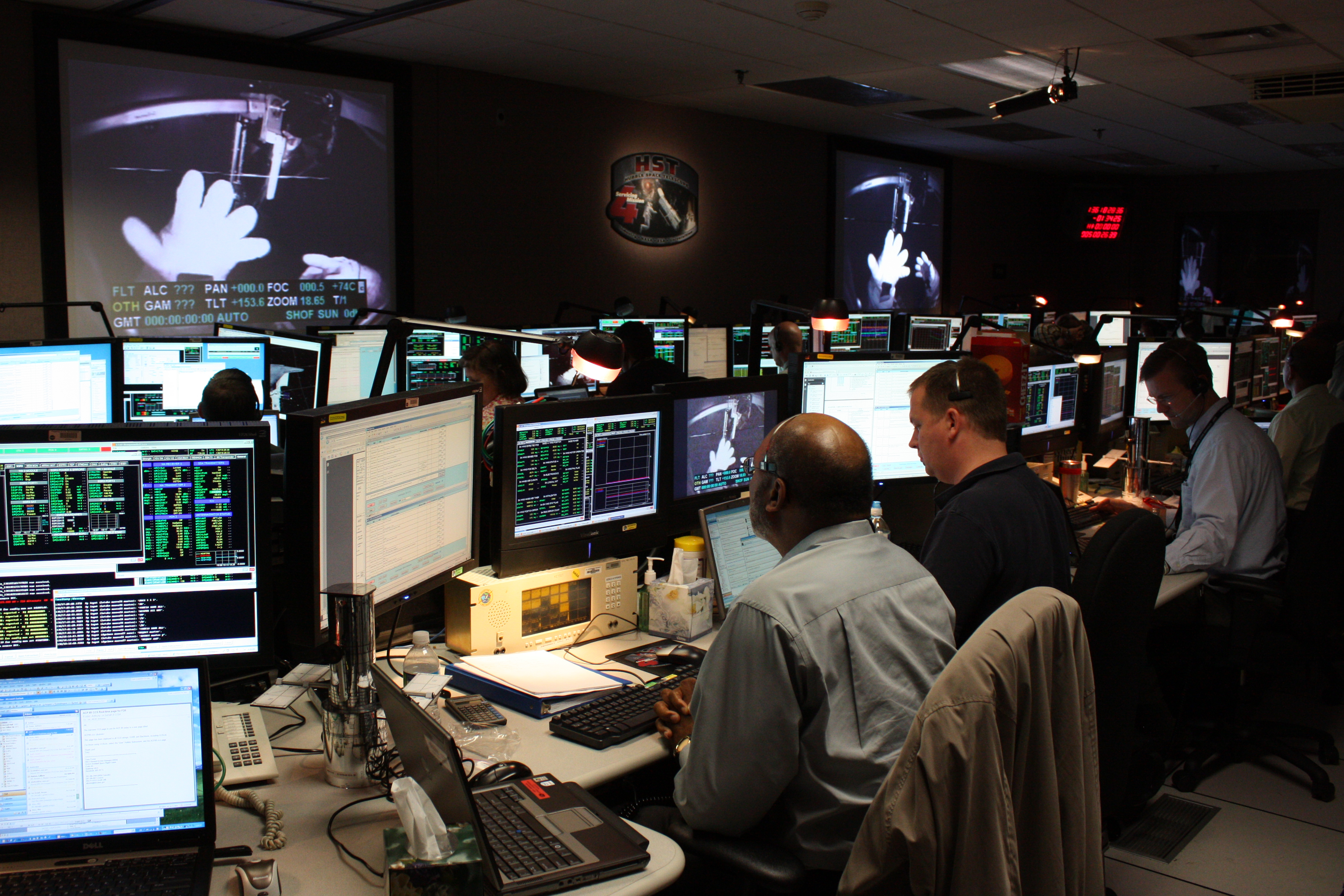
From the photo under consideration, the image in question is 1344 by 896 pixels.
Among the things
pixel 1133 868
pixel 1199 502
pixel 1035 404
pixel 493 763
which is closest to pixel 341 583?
pixel 493 763

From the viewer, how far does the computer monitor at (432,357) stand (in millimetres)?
5262

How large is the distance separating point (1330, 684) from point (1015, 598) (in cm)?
353

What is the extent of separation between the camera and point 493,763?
1681mm

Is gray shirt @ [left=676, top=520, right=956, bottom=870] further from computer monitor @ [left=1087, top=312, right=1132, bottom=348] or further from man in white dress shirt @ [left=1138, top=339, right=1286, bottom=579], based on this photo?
computer monitor @ [left=1087, top=312, right=1132, bottom=348]

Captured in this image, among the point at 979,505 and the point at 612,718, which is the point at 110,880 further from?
the point at 979,505

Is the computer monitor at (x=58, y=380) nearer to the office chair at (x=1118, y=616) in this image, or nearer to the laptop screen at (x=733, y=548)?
the laptop screen at (x=733, y=548)

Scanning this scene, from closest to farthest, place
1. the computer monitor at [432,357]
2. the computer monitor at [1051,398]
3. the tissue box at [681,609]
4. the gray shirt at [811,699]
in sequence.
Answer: the gray shirt at [811,699]
the tissue box at [681,609]
the computer monitor at [1051,398]
the computer monitor at [432,357]

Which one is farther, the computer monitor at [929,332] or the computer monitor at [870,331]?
the computer monitor at [929,332]

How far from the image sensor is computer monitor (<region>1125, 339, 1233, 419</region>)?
4667 mm

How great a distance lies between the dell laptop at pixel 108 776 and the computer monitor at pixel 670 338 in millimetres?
5087

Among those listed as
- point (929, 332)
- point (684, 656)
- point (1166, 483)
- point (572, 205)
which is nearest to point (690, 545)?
point (684, 656)

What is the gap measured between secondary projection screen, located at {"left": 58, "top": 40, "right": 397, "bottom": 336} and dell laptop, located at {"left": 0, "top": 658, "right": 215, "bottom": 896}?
410 centimetres

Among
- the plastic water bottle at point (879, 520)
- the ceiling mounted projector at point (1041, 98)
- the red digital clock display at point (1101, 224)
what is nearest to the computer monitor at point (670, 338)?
the ceiling mounted projector at point (1041, 98)

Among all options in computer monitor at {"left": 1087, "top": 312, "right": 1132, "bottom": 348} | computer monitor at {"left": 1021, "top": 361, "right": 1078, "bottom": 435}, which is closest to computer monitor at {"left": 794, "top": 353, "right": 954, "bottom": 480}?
computer monitor at {"left": 1021, "top": 361, "right": 1078, "bottom": 435}
